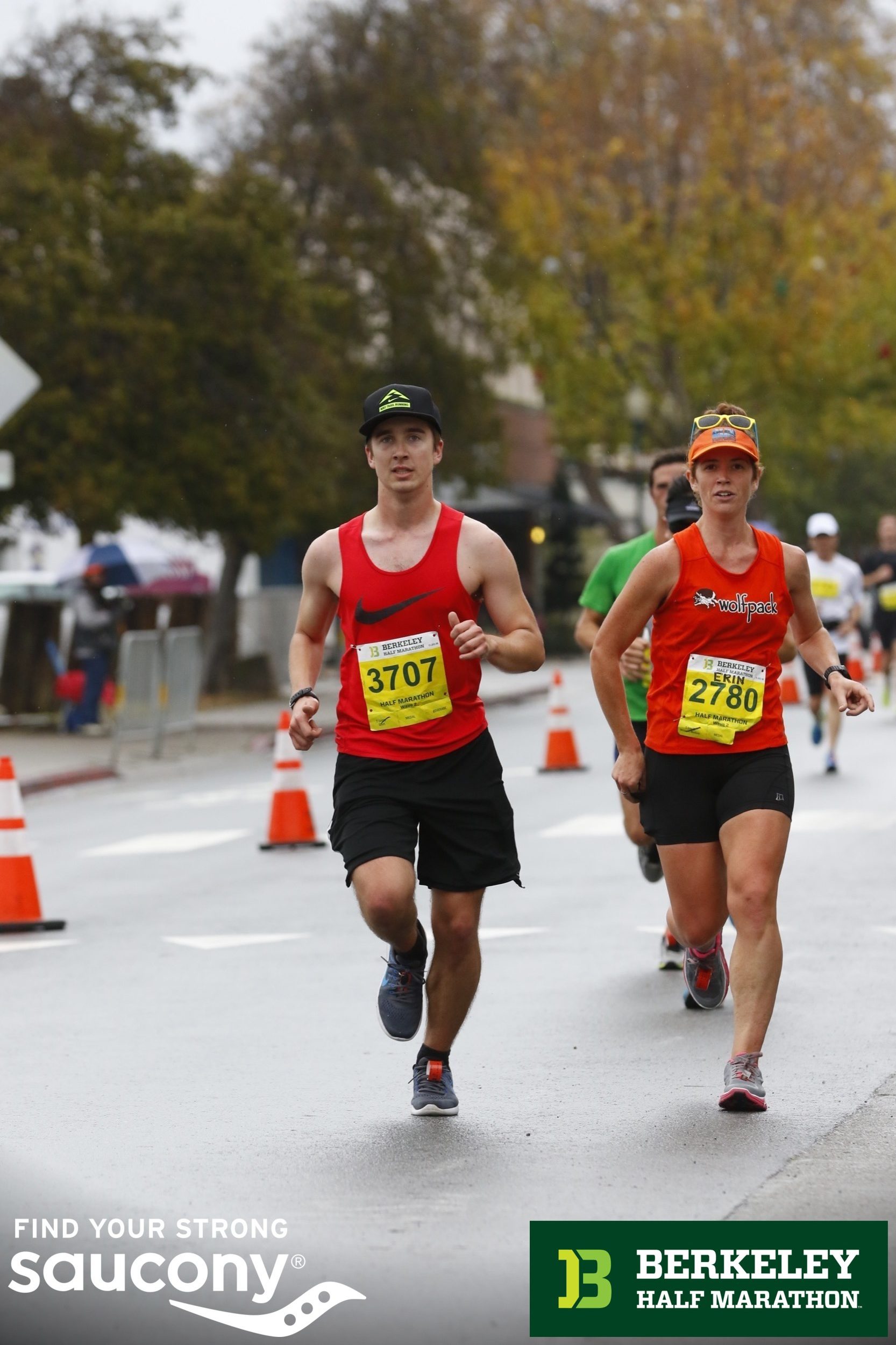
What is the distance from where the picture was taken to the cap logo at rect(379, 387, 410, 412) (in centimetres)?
624

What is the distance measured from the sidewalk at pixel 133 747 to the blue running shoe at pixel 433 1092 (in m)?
11.2

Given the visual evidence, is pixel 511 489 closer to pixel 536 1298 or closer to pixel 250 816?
pixel 250 816

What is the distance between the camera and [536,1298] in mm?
4598

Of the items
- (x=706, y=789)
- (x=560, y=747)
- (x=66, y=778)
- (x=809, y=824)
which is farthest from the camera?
(x=66, y=778)

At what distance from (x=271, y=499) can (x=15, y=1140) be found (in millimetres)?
23075

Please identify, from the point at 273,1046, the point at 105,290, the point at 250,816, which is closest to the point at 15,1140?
the point at 273,1046

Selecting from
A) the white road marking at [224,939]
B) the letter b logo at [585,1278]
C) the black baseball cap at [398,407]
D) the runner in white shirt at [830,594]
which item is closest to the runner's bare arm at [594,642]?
the black baseball cap at [398,407]

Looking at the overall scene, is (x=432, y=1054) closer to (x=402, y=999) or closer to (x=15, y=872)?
(x=402, y=999)

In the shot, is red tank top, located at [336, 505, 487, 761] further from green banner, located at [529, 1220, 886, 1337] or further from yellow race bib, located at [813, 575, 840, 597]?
yellow race bib, located at [813, 575, 840, 597]

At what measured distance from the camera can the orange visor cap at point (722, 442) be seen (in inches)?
260

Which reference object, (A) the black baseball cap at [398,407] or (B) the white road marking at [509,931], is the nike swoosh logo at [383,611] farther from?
(B) the white road marking at [509,931]

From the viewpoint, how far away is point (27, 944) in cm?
1059

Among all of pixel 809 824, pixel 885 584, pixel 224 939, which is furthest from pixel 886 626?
pixel 224 939

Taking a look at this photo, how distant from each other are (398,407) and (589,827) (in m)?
8.95
